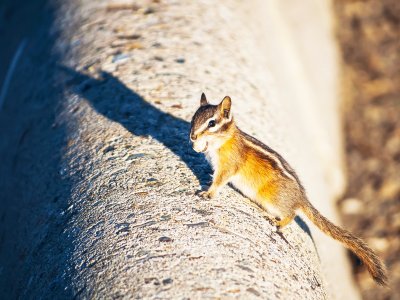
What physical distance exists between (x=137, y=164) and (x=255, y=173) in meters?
0.85

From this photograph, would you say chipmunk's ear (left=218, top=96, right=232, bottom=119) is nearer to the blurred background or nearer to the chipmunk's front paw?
the chipmunk's front paw

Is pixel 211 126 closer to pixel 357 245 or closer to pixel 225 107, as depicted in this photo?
pixel 225 107

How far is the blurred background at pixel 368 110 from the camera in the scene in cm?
799

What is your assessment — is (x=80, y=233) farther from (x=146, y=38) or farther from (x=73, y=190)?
(x=146, y=38)

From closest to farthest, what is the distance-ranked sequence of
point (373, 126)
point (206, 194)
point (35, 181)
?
point (206, 194) < point (35, 181) < point (373, 126)

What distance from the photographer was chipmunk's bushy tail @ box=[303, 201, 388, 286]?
4.54 meters

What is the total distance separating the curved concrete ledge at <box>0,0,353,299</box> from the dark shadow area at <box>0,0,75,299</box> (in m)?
0.02

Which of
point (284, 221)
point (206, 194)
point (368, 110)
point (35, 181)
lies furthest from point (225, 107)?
point (368, 110)

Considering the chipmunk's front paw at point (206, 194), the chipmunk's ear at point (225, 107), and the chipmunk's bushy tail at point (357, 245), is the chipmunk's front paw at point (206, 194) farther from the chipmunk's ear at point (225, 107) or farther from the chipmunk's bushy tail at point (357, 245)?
the chipmunk's bushy tail at point (357, 245)

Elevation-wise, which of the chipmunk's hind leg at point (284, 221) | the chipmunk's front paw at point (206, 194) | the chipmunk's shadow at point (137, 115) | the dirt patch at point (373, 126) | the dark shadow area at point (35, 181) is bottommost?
the dirt patch at point (373, 126)

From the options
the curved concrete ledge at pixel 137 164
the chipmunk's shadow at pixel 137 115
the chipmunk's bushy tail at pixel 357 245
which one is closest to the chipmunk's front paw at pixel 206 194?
the curved concrete ledge at pixel 137 164

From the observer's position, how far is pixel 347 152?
1006 centimetres

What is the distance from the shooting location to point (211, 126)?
441 centimetres

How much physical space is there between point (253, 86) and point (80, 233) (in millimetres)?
2500
